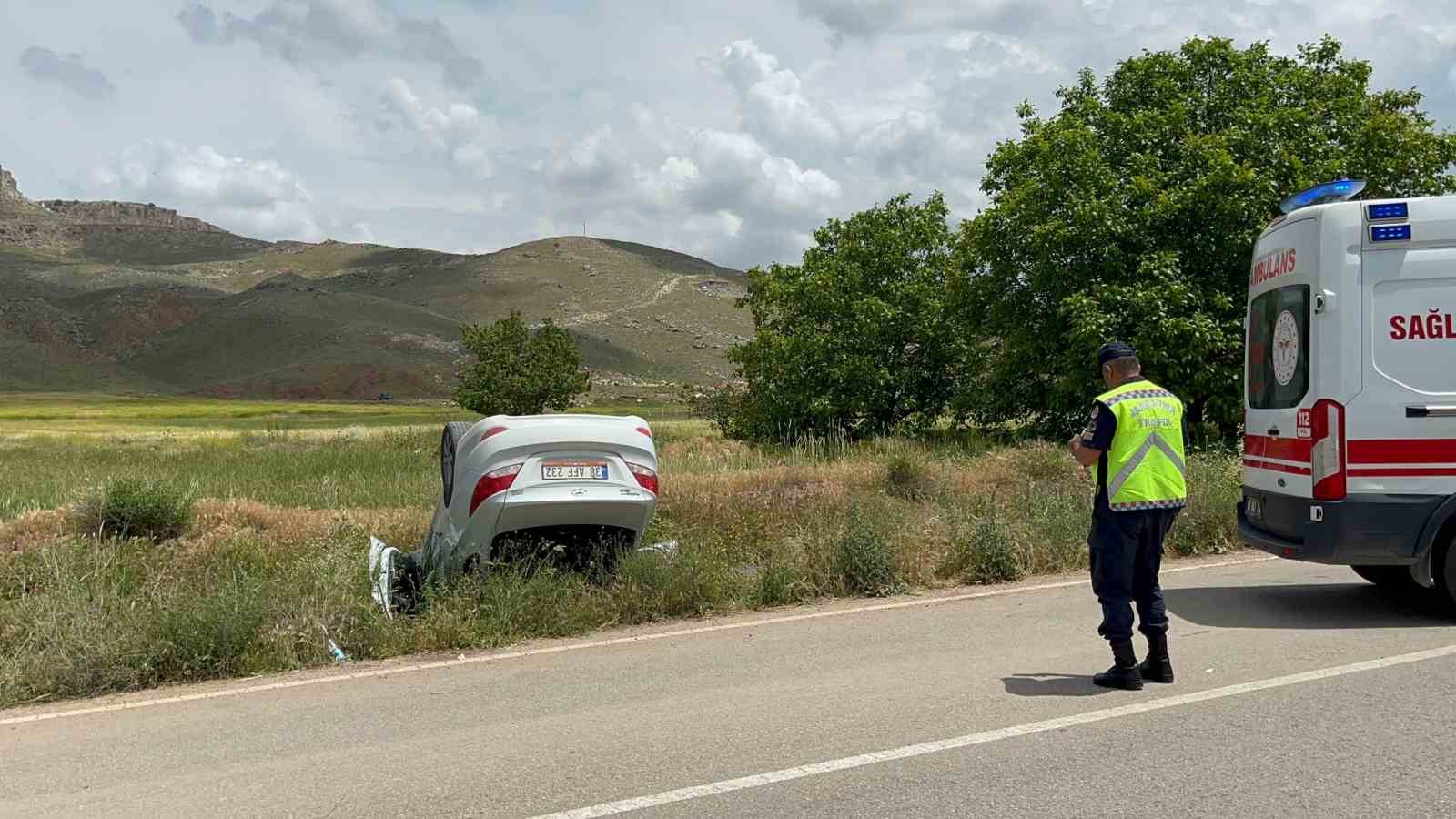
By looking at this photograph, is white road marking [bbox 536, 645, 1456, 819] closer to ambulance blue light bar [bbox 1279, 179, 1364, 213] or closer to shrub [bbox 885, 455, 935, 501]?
ambulance blue light bar [bbox 1279, 179, 1364, 213]

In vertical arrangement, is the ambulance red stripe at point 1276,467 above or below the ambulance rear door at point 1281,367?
below

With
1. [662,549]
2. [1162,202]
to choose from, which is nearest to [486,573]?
[662,549]

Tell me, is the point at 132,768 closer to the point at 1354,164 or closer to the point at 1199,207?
the point at 1199,207

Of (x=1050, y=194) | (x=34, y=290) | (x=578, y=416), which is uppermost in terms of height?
(x=34, y=290)

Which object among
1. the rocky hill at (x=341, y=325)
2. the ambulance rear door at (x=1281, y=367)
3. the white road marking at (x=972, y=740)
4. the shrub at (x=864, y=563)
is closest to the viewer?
the white road marking at (x=972, y=740)

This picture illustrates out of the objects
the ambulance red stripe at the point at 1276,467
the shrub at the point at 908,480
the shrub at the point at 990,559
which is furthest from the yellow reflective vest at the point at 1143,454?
the shrub at the point at 908,480

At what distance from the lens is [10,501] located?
16719 millimetres

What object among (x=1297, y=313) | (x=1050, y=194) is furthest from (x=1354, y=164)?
(x=1297, y=313)

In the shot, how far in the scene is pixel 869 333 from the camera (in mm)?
24422

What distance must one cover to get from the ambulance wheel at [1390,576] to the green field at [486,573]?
2.28 m

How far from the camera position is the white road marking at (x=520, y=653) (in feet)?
20.9

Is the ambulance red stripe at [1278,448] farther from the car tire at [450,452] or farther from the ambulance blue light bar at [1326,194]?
the car tire at [450,452]

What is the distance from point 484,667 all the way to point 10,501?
13.2m

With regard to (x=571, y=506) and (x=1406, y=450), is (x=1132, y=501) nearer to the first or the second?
(x=1406, y=450)
